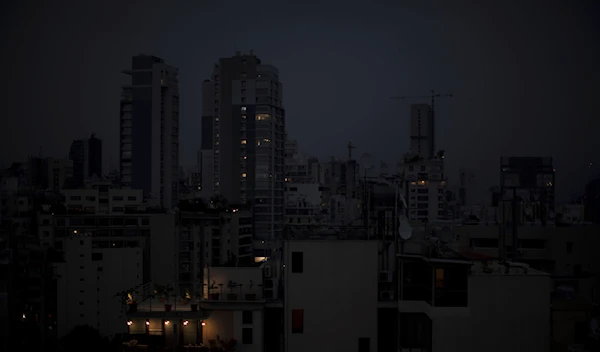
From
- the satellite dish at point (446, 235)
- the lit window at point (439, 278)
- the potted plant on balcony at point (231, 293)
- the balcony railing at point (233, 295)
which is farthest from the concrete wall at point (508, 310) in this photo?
the potted plant on balcony at point (231, 293)

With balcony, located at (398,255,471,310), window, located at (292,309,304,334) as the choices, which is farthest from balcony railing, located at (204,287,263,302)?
balcony, located at (398,255,471,310)

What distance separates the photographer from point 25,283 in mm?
16109

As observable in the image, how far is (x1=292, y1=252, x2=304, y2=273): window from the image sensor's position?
23.0ft

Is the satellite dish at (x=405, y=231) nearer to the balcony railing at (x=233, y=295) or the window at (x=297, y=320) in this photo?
the window at (x=297, y=320)

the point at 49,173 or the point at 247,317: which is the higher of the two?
the point at 49,173

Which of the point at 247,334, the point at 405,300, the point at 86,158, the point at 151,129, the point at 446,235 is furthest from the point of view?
the point at 86,158

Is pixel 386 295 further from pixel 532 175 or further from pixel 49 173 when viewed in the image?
pixel 49 173

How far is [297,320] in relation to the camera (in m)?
7.00

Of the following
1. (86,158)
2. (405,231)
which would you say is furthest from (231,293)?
(86,158)

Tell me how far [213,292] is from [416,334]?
7.76 ft

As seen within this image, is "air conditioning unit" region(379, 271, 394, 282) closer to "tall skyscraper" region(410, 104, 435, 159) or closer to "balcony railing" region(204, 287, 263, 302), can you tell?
"balcony railing" region(204, 287, 263, 302)

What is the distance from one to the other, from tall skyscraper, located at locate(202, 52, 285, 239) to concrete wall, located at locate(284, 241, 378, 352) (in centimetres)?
2445

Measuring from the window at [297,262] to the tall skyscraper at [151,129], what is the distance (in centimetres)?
3214

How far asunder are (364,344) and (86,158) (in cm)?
3810
